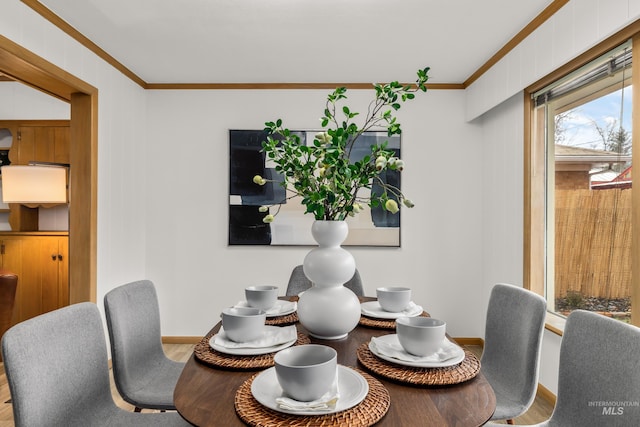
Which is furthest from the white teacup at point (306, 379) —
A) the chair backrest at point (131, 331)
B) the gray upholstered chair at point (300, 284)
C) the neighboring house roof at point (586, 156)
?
the neighboring house roof at point (586, 156)

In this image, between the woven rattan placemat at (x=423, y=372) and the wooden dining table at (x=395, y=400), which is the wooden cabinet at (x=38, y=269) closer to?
the wooden dining table at (x=395, y=400)

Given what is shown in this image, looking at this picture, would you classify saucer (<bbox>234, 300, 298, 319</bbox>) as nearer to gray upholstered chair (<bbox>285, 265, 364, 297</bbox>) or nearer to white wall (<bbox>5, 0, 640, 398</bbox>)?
gray upholstered chair (<bbox>285, 265, 364, 297</bbox>)

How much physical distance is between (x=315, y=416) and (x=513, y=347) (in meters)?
1.17

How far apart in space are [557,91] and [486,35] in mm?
614

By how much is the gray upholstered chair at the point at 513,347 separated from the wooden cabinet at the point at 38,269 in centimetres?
376

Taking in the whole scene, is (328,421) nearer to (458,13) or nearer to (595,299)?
(595,299)

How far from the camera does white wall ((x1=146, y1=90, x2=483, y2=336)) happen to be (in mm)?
3822

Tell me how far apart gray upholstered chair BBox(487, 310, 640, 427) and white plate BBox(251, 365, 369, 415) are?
0.74m

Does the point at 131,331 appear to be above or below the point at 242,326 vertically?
below

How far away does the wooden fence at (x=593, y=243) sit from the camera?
2135mm

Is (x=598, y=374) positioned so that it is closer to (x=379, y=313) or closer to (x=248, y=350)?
(x=379, y=313)

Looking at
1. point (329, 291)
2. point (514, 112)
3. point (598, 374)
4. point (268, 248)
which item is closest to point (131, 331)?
point (329, 291)

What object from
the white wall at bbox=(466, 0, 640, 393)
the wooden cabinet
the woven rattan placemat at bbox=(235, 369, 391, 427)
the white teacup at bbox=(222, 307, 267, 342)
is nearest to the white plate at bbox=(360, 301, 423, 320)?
the white teacup at bbox=(222, 307, 267, 342)

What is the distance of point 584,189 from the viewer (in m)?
2.42
